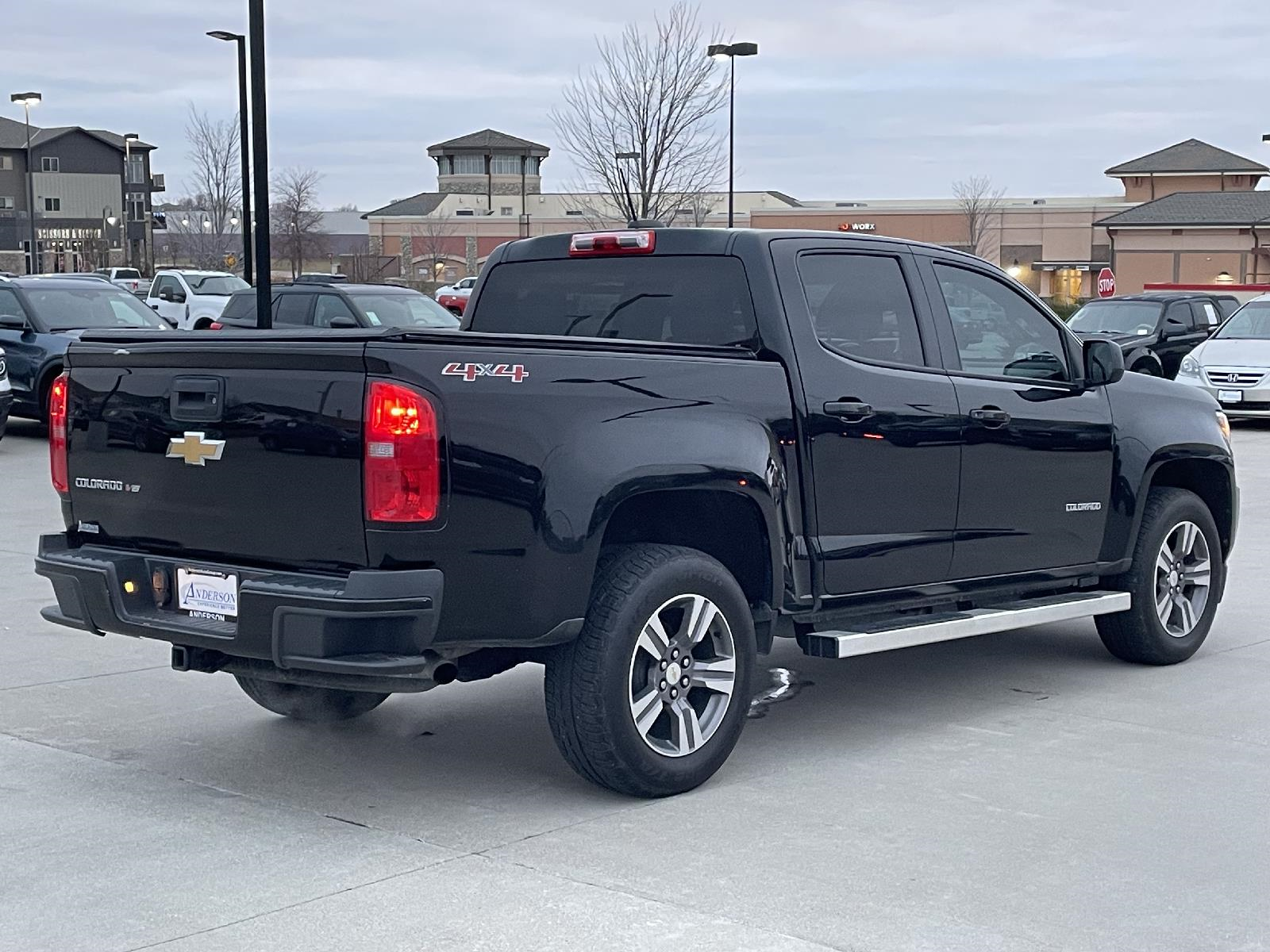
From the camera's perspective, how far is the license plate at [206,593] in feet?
17.7

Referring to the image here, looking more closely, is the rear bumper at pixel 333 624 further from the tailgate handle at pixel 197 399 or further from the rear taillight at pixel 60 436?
the rear taillight at pixel 60 436

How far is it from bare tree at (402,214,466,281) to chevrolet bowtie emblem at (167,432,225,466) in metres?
84.4

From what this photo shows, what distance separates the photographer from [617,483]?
17.9 ft

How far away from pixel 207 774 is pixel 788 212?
73.8 meters

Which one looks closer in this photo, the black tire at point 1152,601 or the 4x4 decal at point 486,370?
the 4x4 decal at point 486,370

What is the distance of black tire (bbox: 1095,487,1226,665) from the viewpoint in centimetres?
783

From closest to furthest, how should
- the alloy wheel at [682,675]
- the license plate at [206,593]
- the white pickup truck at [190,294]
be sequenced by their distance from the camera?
the license plate at [206,593], the alloy wheel at [682,675], the white pickup truck at [190,294]

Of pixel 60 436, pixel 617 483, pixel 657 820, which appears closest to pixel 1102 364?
pixel 617 483

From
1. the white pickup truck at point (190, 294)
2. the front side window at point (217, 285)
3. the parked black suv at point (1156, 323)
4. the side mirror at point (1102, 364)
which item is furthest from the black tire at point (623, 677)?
the front side window at point (217, 285)

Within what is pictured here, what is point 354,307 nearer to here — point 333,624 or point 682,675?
point 682,675

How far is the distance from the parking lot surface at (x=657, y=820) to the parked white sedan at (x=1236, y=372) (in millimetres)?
14675

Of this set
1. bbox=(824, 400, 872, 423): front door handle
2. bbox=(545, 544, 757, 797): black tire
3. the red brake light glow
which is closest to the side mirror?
bbox=(824, 400, 872, 423): front door handle

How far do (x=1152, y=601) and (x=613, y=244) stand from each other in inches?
124

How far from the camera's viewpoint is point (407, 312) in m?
22.2
